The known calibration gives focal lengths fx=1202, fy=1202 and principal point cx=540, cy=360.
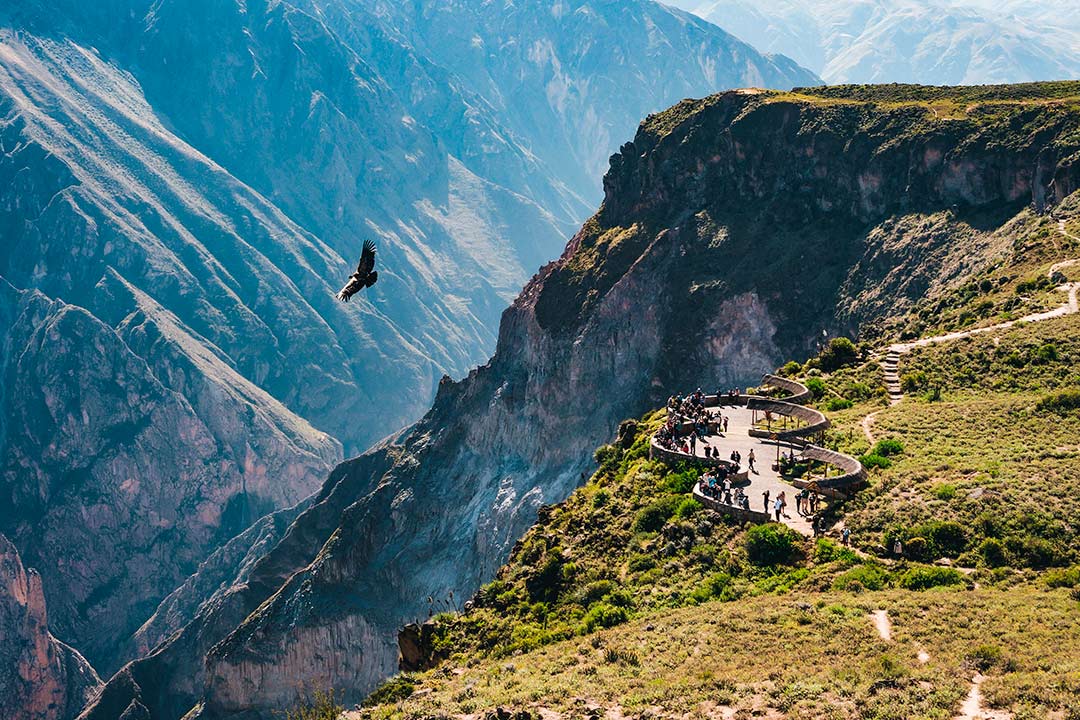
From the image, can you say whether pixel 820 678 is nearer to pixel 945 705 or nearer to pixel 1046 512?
pixel 945 705

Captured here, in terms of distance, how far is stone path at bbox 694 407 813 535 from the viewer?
4968 centimetres

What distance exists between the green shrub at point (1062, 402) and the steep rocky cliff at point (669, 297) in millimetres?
50812

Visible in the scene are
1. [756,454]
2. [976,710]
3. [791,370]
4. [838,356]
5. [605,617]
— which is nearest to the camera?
[976,710]

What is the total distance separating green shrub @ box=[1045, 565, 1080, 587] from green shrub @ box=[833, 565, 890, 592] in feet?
17.5

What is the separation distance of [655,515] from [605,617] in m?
8.93

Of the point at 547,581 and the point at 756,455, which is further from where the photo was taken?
the point at 756,455

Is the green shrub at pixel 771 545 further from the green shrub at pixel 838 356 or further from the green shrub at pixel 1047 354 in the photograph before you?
the green shrub at pixel 838 356

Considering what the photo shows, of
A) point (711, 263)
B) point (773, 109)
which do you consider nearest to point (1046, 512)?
point (711, 263)

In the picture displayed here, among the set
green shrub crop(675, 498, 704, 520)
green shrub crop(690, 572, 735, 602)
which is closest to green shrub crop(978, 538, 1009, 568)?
green shrub crop(690, 572, 735, 602)

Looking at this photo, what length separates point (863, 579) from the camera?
42000 mm

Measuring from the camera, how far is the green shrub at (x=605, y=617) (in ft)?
147

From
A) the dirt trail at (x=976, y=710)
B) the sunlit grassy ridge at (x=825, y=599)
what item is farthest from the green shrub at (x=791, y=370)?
Result: the dirt trail at (x=976, y=710)

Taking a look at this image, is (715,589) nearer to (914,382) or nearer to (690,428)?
(690,428)

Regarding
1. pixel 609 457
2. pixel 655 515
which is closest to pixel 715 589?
pixel 655 515
